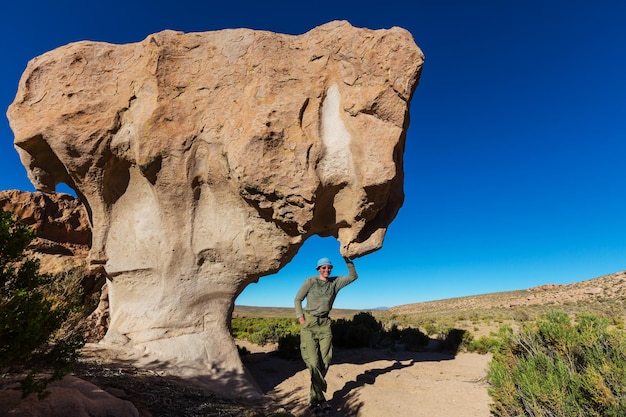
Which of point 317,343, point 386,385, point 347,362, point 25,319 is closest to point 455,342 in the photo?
point 347,362

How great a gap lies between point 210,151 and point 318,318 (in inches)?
139

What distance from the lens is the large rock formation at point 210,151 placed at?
21.4 feet

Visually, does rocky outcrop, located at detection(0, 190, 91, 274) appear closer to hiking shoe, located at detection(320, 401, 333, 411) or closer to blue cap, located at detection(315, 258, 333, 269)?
blue cap, located at detection(315, 258, 333, 269)

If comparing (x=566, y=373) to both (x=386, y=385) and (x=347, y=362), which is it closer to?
(x=386, y=385)

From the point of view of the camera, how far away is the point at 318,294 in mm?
6332

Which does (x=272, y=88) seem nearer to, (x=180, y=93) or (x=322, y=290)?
(x=180, y=93)

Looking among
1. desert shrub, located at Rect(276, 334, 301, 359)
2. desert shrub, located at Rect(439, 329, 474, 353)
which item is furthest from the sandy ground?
desert shrub, located at Rect(439, 329, 474, 353)

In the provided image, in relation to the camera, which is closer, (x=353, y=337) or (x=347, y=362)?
(x=347, y=362)

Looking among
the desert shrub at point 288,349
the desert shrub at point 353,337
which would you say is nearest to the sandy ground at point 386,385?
the desert shrub at point 288,349

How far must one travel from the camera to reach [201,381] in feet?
19.8

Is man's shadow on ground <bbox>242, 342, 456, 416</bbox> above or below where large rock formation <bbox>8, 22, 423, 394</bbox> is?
below

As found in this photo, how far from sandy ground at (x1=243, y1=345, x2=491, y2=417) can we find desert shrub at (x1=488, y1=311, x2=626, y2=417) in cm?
123

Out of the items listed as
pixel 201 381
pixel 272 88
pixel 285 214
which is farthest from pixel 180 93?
pixel 201 381

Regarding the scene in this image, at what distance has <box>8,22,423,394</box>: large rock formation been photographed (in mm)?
6508
